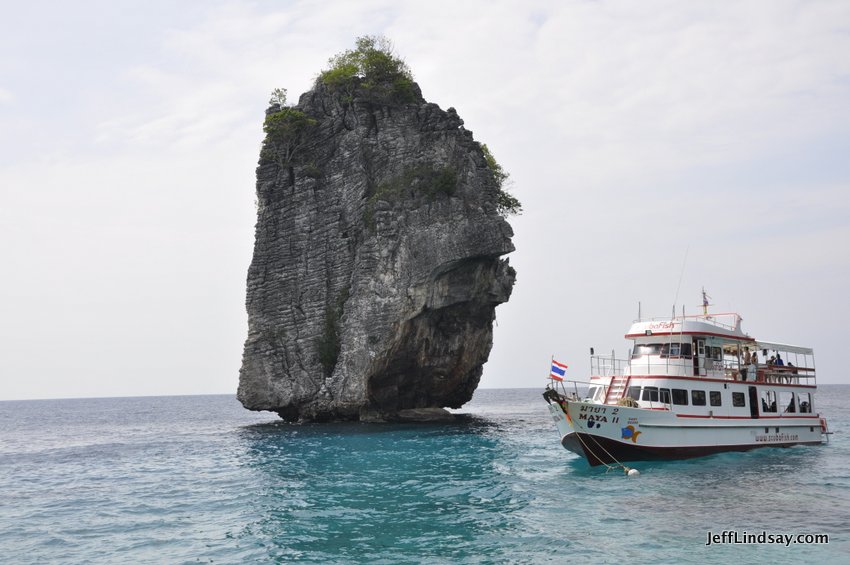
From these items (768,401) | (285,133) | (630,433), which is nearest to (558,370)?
(630,433)

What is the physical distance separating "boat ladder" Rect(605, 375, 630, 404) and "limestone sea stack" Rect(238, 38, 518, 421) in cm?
1618

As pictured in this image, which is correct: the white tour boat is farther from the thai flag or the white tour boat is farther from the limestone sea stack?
the limestone sea stack

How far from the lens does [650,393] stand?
2802 centimetres

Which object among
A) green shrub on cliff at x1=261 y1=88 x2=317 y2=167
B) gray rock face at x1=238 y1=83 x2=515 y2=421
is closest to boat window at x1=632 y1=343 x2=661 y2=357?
gray rock face at x1=238 y1=83 x2=515 y2=421

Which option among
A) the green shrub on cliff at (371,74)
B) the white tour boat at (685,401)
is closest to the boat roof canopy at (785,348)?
the white tour boat at (685,401)

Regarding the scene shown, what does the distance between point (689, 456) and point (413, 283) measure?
2070 cm

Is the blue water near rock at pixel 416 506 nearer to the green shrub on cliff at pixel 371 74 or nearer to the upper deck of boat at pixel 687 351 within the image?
the upper deck of boat at pixel 687 351

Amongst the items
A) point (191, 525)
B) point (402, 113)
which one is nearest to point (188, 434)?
point (402, 113)

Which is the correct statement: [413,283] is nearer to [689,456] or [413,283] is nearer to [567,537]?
[689,456]

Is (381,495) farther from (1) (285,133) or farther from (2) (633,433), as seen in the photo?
(1) (285,133)

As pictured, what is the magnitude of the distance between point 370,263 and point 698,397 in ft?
75.5

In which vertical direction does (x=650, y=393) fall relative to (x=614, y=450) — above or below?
above

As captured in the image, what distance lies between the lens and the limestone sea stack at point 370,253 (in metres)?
44.6

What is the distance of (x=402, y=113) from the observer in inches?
1929
